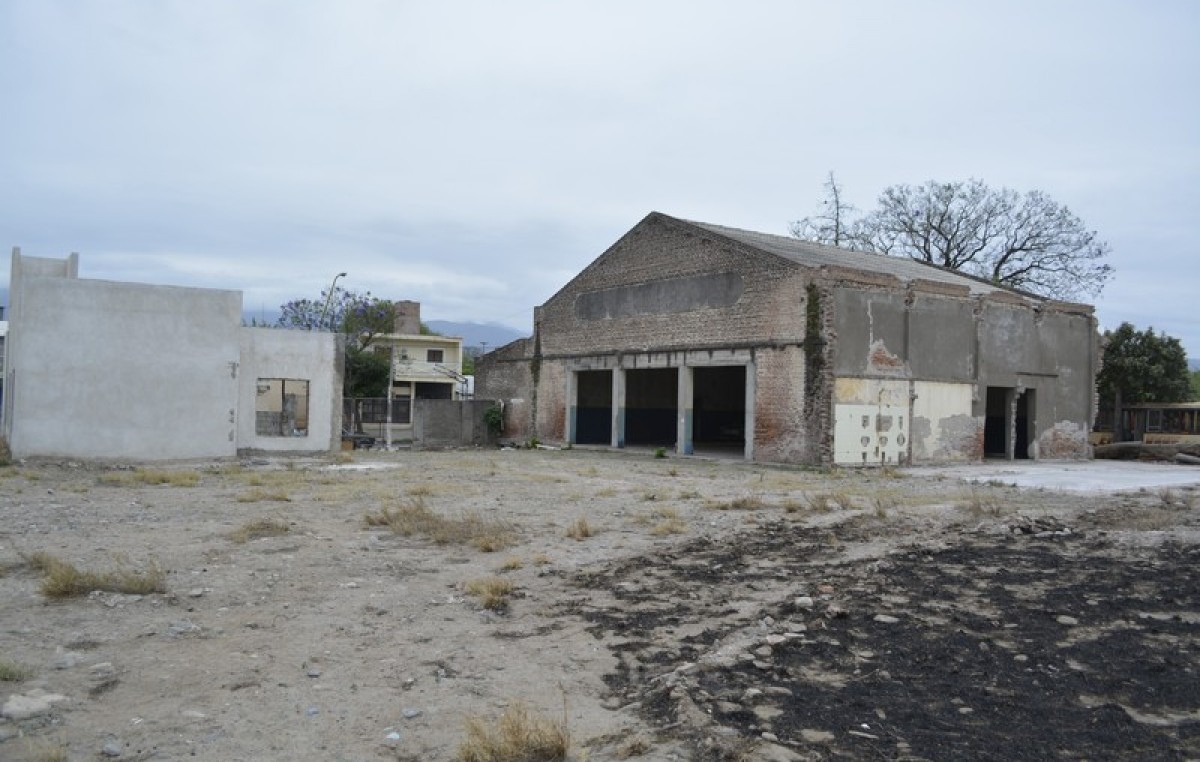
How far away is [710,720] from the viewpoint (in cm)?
525

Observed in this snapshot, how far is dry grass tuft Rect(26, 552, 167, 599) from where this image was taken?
26.1 ft

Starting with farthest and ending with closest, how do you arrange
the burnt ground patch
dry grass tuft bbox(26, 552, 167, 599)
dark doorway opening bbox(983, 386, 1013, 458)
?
dark doorway opening bbox(983, 386, 1013, 458)
dry grass tuft bbox(26, 552, 167, 599)
the burnt ground patch

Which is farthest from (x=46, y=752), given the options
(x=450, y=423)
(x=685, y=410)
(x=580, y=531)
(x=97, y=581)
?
(x=450, y=423)

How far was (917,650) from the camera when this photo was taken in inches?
262

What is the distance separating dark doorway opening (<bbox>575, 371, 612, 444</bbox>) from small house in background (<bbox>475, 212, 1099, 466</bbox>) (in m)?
0.06

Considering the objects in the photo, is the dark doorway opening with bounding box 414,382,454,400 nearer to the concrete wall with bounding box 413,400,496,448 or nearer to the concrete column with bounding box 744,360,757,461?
the concrete wall with bounding box 413,400,496,448

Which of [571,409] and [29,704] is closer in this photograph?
[29,704]

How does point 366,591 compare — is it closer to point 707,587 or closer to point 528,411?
point 707,587

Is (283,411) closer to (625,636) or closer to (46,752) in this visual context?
(625,636)

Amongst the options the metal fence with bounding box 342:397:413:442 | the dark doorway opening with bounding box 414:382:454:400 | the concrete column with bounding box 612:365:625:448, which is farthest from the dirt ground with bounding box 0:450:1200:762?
the dark doorway opening with bounding box 414:382:454:400

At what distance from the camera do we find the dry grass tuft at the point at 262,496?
15.1 m

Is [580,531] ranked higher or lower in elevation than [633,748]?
higher

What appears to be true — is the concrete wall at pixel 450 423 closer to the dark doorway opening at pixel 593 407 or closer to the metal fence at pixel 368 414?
the metal fence at pixel 368 414

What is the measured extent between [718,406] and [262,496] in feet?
84.1
